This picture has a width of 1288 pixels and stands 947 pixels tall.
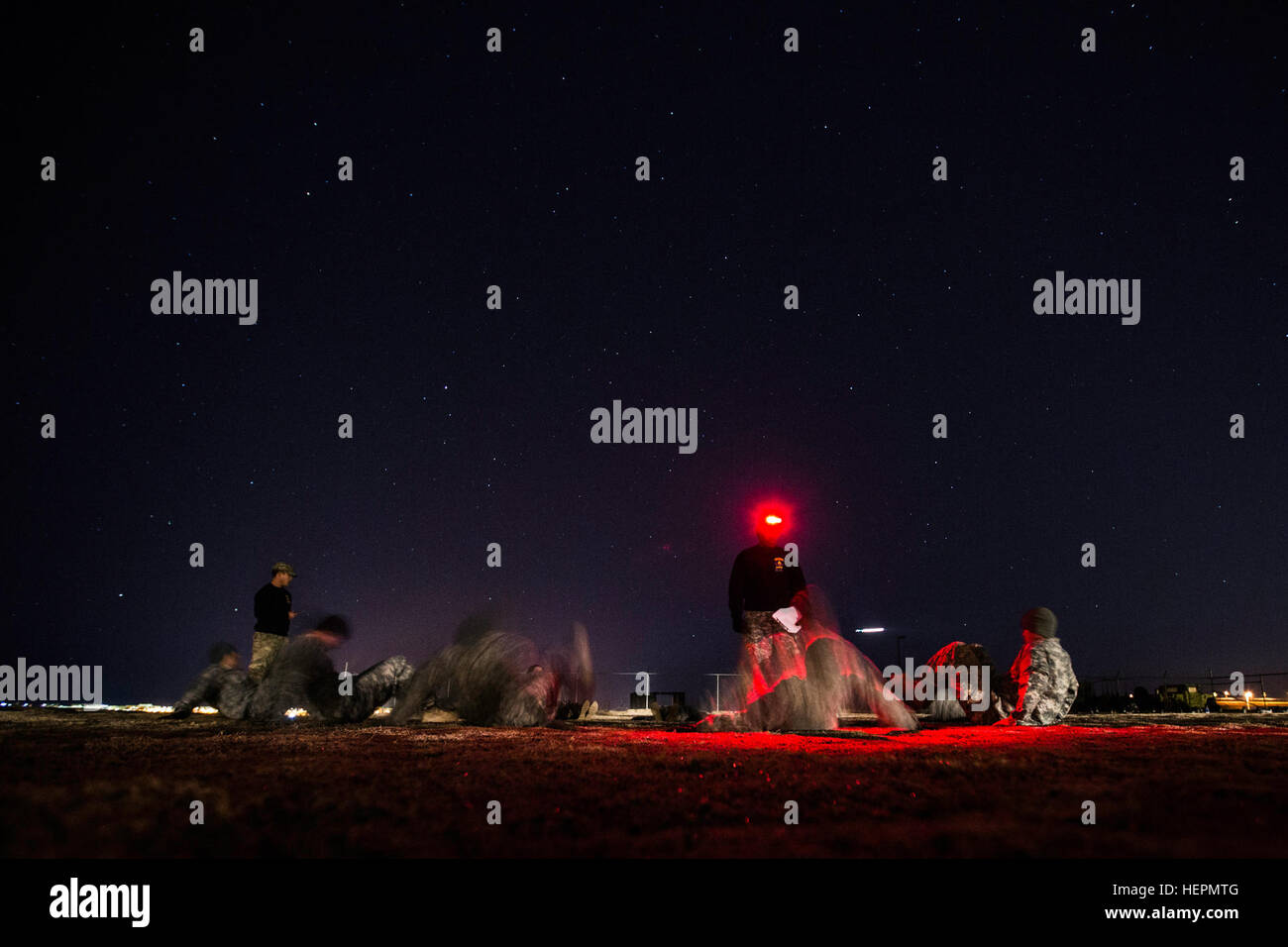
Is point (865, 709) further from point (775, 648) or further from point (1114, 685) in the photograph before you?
point (1114, 685)

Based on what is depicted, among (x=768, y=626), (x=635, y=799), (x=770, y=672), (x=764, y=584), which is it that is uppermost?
(x=764, y=584)

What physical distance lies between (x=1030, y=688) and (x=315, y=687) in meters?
10.6

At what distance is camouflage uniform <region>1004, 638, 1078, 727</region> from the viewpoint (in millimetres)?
9930

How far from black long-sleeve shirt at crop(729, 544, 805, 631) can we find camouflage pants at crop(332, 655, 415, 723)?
5156 mm

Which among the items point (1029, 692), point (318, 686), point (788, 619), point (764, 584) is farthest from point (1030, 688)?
point (318, 686)

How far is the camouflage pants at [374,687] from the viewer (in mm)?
9844

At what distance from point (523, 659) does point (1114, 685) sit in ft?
56.8

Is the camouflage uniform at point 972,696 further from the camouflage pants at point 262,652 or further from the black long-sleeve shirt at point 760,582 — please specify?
the camouflage pants at point 262,652

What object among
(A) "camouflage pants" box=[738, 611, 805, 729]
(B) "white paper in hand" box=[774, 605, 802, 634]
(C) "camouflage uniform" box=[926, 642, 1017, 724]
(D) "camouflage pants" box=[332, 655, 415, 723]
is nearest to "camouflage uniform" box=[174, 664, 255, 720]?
(D) "camouflage pants" box=[332, 655, 415, 723]

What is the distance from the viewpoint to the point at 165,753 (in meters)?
5.48

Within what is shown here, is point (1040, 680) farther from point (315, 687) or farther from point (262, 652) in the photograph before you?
point (262, 652)

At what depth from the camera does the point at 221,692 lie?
10836mm
